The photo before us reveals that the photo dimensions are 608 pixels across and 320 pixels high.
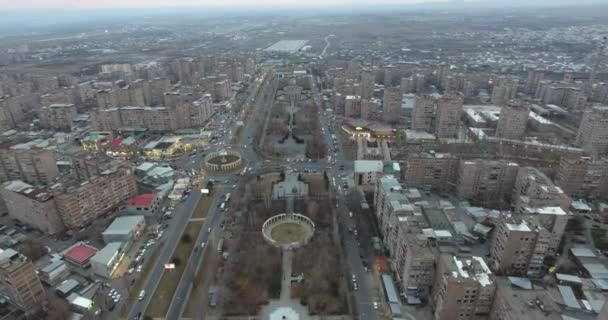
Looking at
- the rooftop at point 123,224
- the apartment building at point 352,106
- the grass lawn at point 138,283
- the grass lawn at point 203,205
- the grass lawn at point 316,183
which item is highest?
the apartment building at point 352,106

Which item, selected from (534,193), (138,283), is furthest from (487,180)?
(138,283)

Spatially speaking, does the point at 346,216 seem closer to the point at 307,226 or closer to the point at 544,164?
the point at 307,226

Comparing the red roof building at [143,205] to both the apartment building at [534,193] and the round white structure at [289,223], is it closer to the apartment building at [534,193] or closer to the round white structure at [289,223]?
the round white structure at [289,223]

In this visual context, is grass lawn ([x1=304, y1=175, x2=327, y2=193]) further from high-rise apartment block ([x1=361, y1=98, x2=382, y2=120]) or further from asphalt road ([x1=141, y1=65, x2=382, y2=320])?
high-rise apartment block ([x1=361, y1=98, x2=382, y2=120])

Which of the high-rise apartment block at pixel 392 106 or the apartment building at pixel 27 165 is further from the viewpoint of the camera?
the high-rise apartment block at pixel 392 106

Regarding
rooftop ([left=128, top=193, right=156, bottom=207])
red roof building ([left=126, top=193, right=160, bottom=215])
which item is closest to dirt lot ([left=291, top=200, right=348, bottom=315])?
red roof building ([left=126, top=193, right=160, bottom=215])

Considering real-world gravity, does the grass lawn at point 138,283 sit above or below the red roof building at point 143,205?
below

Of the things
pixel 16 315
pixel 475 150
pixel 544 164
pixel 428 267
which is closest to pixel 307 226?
pixel 428 267

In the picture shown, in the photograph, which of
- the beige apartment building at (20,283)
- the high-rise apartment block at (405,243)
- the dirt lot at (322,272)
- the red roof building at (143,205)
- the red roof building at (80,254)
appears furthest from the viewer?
the red roof building at (143,205)

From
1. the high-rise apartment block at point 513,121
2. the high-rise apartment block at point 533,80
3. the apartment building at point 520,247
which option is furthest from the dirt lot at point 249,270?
the high-rise apartment block at point 533,80
